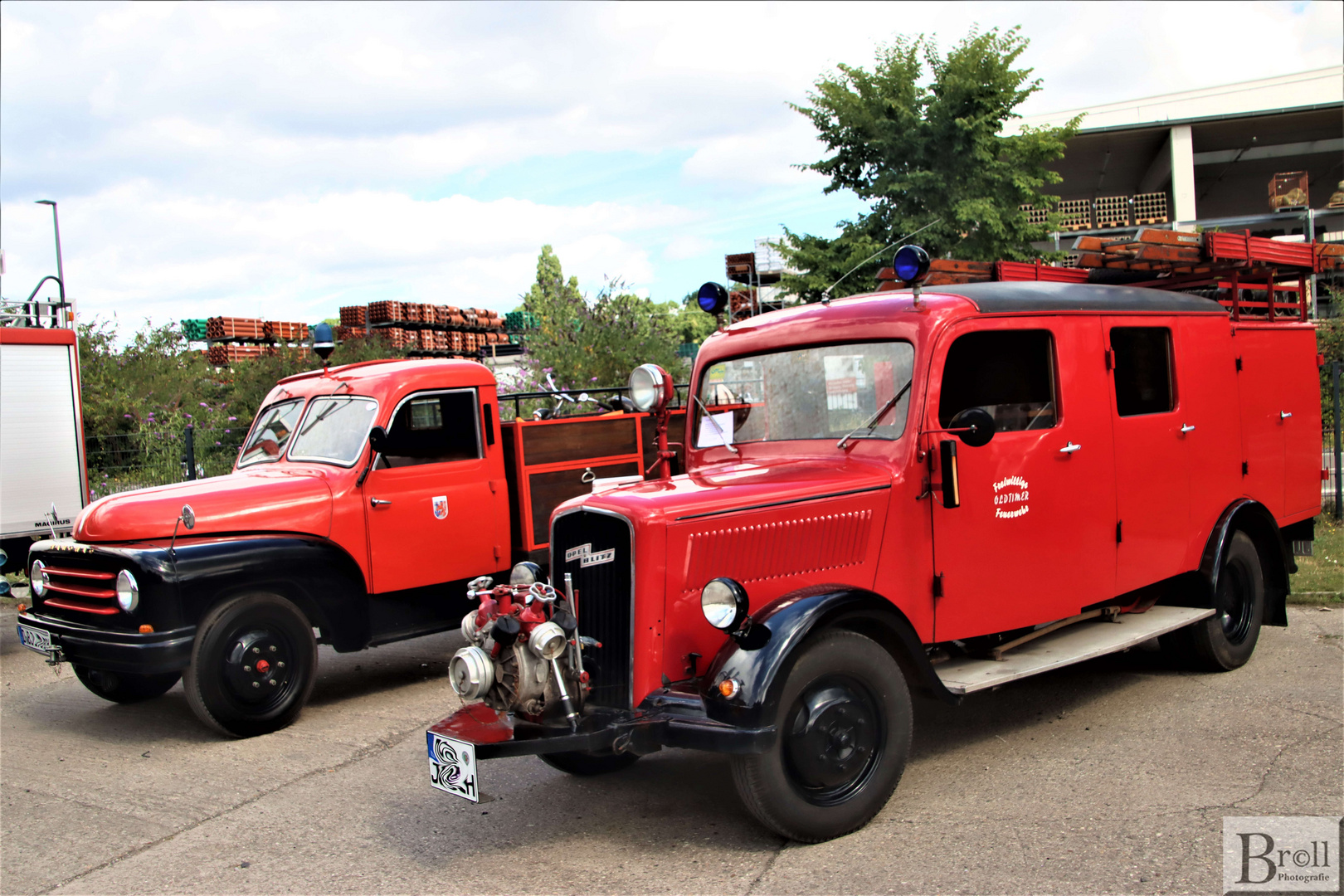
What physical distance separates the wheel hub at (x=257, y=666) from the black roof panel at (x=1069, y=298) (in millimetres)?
4217

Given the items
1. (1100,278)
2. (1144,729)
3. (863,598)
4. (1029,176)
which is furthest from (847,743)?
(1029,176)

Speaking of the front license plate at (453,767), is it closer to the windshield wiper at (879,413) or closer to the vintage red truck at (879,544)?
the vintage red truck at (879,544)

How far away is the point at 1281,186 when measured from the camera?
32.0 m

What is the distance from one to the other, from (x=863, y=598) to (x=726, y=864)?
3.70 feet

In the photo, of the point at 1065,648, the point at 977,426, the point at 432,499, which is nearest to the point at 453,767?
the point at 977,426

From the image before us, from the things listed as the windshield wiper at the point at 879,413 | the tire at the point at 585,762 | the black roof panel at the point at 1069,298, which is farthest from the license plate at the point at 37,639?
the black roof panel at the point at 1069,298

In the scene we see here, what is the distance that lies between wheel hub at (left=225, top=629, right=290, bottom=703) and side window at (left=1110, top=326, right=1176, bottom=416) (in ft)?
16.2

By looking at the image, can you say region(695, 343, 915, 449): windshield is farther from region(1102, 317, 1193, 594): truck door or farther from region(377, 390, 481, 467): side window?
region(377, 390, 481, 467): side window

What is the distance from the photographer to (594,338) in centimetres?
1305

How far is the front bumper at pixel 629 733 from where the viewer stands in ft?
11.8

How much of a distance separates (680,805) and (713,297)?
8.66ft

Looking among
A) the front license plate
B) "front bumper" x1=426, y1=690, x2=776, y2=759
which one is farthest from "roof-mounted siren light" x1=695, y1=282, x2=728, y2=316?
the front license plate

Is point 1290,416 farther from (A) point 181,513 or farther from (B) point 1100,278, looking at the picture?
(A) point 181,513

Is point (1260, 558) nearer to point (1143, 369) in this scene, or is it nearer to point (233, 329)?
point (1143, 369)
